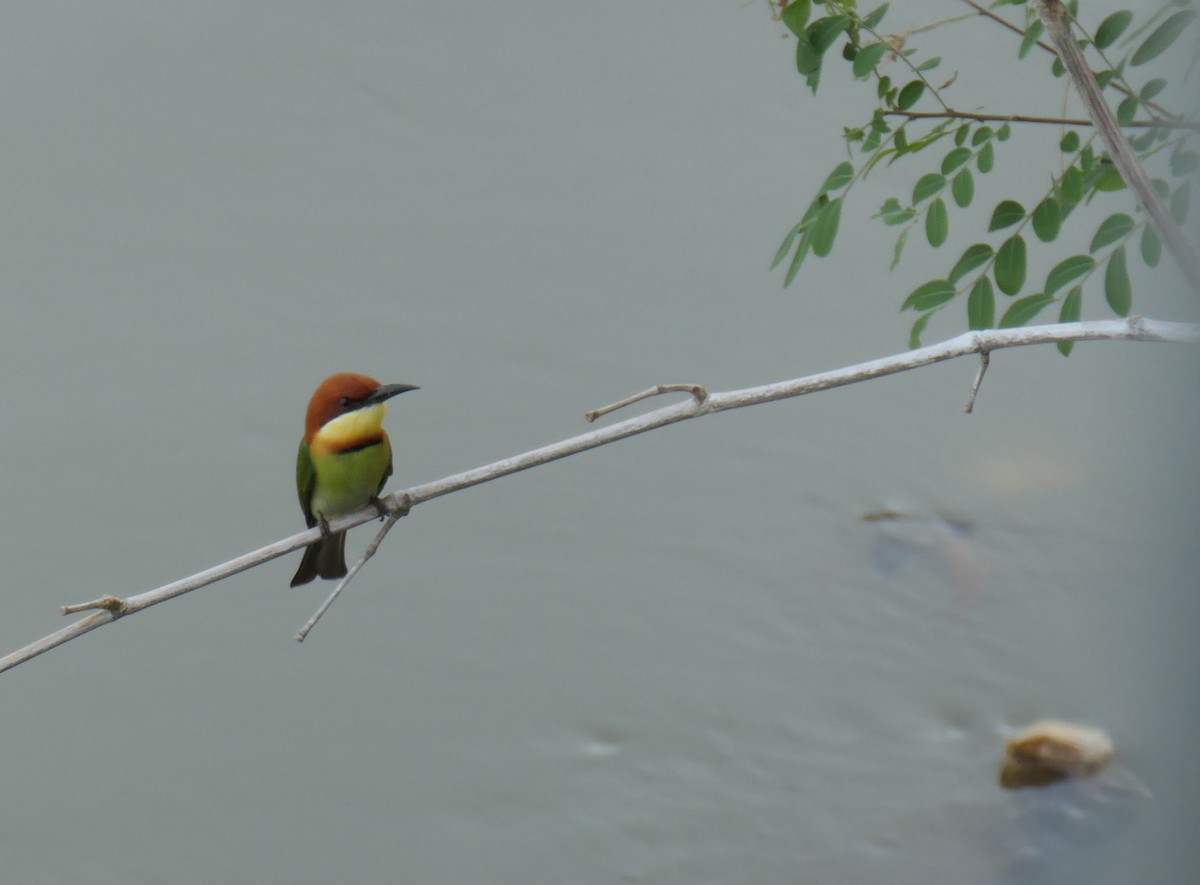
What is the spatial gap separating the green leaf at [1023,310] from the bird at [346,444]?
3.09 feet

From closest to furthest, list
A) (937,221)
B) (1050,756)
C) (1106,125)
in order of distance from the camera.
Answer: (1106,125) → (937,221) → (1050,756)

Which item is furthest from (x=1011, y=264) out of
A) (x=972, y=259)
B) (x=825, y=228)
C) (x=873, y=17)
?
(x=873, y=17)

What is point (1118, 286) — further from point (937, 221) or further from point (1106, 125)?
point (1106, 125)

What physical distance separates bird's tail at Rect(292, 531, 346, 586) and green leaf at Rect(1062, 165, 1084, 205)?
1.40m

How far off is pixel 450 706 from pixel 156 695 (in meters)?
0.72

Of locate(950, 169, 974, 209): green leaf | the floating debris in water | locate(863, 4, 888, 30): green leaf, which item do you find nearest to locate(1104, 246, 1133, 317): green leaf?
locate(950, 169, 974, 209): green leaf

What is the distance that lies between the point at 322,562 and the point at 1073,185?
1.47 m

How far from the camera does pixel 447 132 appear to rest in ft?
15.1

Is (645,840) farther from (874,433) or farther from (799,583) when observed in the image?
(874,433)

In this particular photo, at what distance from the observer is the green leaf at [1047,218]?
1908 mm

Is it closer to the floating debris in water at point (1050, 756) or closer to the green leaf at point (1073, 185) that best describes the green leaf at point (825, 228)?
the green leaf at point (1073, 185)

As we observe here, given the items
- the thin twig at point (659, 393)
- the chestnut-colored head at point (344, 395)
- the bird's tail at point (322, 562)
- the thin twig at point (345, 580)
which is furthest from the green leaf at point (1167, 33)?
the bird's tail at point (322, 562)

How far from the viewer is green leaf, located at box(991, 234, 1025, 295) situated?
6.33 feet

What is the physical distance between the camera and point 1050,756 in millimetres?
3664
